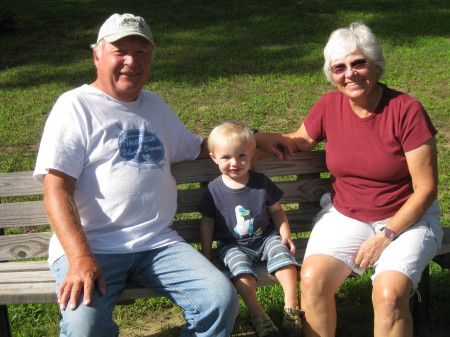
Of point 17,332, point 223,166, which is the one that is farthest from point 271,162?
point 17,332

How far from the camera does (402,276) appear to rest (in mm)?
2982

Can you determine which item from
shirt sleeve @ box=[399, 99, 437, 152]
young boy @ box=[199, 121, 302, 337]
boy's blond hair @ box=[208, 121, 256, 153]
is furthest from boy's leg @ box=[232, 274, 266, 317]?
shirt sleeve @ box=[399, 99, 437, 152]

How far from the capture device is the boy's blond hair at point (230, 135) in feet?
11.0

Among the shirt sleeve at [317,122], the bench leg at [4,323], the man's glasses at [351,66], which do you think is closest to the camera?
the man's glasses at [351,66]

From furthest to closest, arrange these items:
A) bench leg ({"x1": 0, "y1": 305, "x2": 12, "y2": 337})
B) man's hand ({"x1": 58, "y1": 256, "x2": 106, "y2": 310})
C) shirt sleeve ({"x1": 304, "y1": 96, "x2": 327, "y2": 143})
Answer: shirt sleeve ({"x1": 304, "y1": 96, "x2": 327, "y2": 143}) < bench leg ({"x1": 0, "y1": 305, "x2": 12, "y2": 337}) < man's hand ({"x1": 58, "y1": 256, "x2": 106, "y2": 310})

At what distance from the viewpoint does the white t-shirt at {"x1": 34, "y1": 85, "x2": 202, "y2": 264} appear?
3031mm

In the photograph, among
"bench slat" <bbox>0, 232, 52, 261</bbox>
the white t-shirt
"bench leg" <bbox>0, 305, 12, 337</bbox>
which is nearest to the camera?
the white t-shirt

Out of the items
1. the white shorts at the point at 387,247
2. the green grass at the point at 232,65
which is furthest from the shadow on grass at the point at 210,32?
the white shorts at the point at 387,247

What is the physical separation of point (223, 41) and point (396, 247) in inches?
347

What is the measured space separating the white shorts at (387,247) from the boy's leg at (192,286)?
572 millimetres

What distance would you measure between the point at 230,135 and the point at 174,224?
71cm

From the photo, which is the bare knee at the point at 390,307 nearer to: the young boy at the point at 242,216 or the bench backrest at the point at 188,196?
the young boy at the point at 242,216

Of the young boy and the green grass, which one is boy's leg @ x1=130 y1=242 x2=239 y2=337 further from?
the green grass

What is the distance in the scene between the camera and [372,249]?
3.19m
